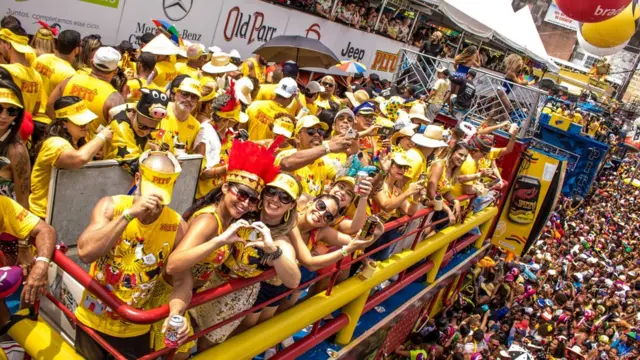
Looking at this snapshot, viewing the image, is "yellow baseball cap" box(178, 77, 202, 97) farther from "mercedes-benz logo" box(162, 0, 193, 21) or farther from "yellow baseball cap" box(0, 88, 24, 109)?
"mercedes-benz logo" box(162, 0, 193, 21)

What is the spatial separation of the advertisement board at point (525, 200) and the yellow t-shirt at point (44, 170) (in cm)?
825

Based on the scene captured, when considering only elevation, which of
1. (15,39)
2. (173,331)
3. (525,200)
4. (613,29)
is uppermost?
(613,29)

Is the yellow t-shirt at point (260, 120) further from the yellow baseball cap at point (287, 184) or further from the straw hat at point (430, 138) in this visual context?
the yellow baseball cap at point (287, 184)

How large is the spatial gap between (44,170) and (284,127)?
2092 mm

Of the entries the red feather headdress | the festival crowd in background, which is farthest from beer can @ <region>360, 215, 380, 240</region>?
the red feather headdress

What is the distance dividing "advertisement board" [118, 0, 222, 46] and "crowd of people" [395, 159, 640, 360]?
6.97 m

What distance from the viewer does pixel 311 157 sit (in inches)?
160

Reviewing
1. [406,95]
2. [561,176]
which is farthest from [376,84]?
[561,176]

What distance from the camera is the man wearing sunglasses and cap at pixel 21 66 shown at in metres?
4.24

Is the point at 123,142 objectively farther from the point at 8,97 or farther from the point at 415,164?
the point at 415,164

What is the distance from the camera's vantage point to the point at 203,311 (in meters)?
3.15

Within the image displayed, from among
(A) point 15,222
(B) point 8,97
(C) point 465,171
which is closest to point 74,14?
Result: (B) point 8,97

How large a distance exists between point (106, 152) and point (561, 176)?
324 inches

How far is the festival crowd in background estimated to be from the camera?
260 cm
